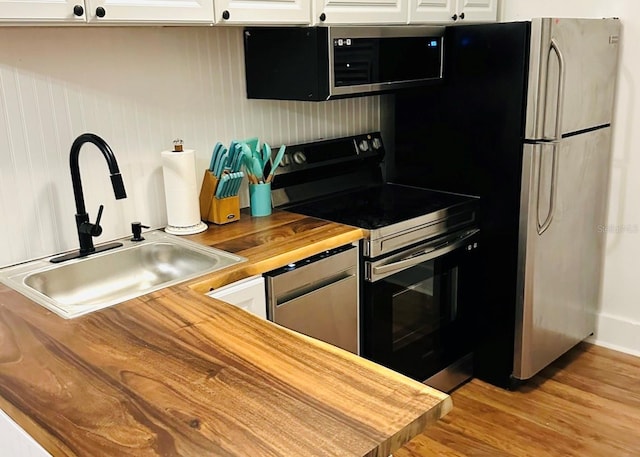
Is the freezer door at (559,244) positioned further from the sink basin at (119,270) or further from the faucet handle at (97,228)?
the faucet handle at (97,228)

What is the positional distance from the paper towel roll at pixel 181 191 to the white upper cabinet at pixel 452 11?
1037mm

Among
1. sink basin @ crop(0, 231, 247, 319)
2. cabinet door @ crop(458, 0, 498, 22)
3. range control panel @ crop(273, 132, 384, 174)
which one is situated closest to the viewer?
sink basin @ crop(0, 231, 247, 319)

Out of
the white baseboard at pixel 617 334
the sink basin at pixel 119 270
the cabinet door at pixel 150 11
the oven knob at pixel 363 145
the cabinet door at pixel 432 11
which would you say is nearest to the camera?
the cabinet door at pixel 150 11

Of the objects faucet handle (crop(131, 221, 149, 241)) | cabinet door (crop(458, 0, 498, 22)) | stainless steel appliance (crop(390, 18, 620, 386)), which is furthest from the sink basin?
cabinet door (crop(458, 0, 498, 22))

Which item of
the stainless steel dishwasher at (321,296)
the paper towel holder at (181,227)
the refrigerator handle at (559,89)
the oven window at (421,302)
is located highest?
the refrigerator handle at (559,89)

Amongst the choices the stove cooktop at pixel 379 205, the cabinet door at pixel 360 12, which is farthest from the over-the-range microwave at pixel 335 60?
the stove cooktop at pixel 379 205

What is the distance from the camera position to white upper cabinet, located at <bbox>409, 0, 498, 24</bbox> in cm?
249

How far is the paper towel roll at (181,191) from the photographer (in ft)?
7.00

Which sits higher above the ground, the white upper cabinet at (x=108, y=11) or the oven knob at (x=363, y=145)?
the white upper cabinet at (x=108, y=11)

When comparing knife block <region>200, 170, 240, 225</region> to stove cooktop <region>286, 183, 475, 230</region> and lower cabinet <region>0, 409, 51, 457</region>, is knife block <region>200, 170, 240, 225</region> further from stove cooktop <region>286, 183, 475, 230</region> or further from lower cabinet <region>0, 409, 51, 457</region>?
lower cabinet <region>0, 409, 51, 457</region>

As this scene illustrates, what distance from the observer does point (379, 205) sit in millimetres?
2584

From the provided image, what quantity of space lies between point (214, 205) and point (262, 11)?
0.68m

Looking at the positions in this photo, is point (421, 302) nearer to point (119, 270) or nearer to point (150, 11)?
point (119, 270)

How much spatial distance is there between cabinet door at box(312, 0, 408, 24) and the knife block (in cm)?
66
